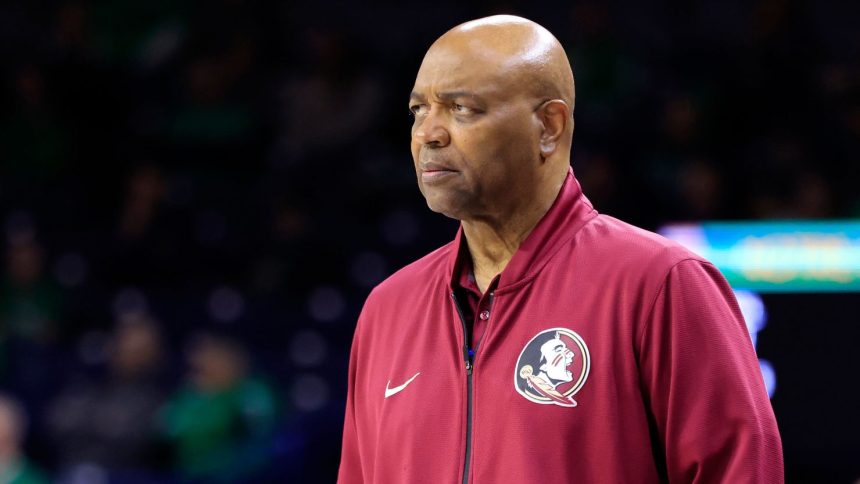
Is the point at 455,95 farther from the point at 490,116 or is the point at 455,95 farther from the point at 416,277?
the point at 416,277

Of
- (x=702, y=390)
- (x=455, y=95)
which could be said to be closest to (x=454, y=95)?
(x=455, y=95)

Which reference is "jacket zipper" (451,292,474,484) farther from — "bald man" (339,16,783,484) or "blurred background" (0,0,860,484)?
"blurred background" (0,0,860,484)

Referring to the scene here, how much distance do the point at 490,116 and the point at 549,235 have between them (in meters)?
0.23

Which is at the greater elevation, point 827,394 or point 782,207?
point 782,207

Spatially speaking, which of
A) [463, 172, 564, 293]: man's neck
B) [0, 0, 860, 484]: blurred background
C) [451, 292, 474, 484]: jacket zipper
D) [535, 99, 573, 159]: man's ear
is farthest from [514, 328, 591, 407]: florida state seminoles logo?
[0, 0, 860, 484]: blurred background

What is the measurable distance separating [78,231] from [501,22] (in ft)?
20.6

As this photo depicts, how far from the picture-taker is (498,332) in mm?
2148

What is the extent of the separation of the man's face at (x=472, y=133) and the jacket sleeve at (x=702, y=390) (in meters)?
0.32

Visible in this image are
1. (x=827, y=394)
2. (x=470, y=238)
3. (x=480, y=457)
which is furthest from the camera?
(x=827, y=394)

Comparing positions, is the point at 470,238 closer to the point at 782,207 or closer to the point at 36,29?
the point at 782,207

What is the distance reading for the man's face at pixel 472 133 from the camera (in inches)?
83.7

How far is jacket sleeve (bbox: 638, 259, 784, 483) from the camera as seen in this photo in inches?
77.1

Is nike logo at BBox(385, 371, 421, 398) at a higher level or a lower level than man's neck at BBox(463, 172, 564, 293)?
lower

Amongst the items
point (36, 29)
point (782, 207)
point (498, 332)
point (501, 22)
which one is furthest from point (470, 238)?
point (36, 29)
